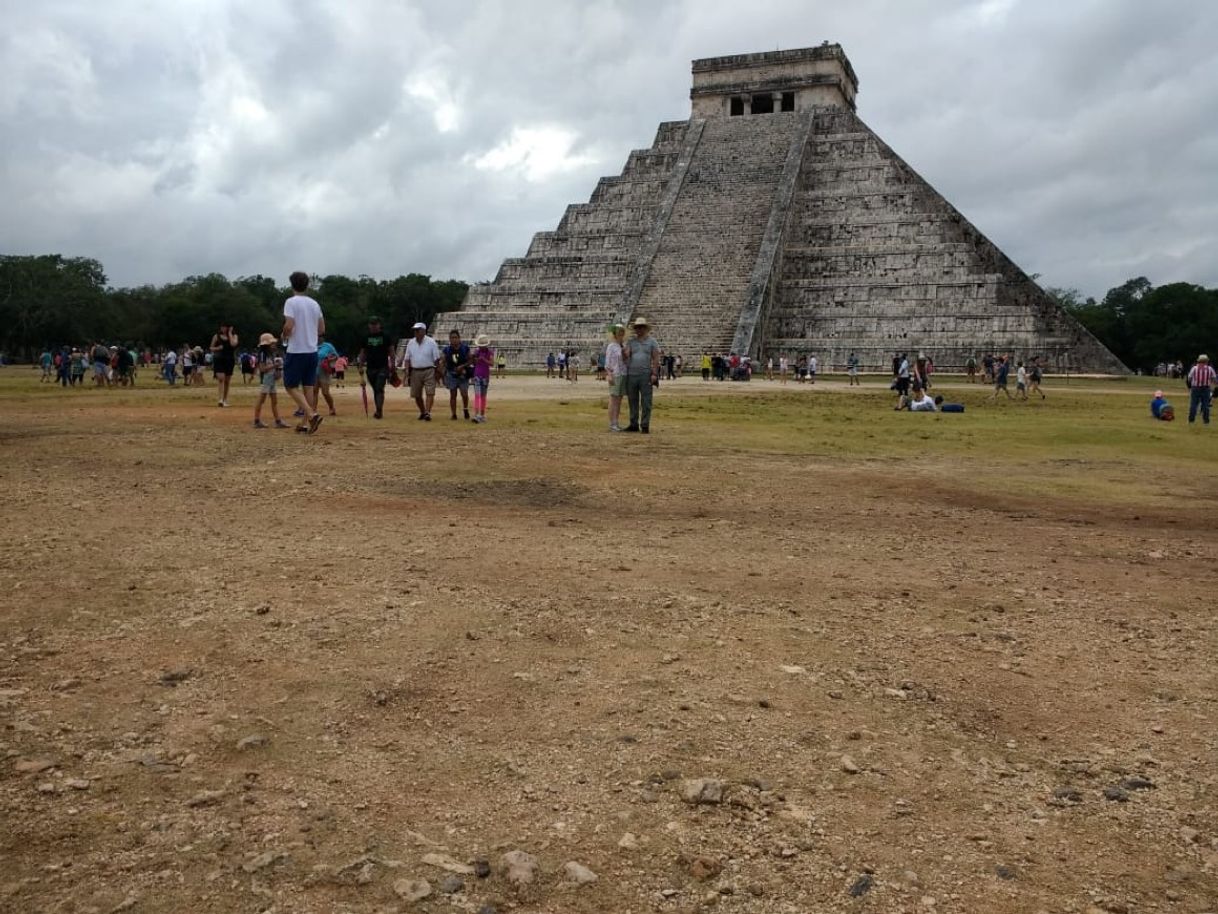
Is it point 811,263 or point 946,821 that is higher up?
point 811,263

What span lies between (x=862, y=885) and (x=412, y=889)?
985 mm

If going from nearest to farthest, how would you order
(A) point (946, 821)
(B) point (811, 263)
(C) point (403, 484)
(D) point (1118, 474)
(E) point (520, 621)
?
1. (A) point (946, 821)
2. (E) point (520, 621)
3. (C) point (403, 484)
4. (D) point (1118, 474)
5. (B) point (811, 263)

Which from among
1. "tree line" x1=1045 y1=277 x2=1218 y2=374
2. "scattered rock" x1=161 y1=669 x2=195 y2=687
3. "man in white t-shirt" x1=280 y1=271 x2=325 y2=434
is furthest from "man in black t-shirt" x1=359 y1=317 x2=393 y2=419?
"tree line" x1=1045 y1=277 x2=1218 y2=374

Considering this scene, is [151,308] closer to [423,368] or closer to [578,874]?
[423,368]

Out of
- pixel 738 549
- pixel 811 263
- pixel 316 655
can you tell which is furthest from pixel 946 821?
pixel 811 263

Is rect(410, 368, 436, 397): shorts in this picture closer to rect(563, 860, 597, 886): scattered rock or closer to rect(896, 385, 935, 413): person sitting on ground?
rect(896, 385, 935, 413): person sitting on ground

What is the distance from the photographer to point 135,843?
7.41 ft

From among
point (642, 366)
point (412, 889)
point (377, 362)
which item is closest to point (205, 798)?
point (412, 889)

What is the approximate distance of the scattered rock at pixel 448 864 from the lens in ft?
7.21

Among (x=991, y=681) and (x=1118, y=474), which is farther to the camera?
(x=1118, y=474)

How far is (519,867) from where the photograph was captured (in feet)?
7.27

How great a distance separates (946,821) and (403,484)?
5432 mm

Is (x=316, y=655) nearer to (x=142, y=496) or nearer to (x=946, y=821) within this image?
(x=946, y=821)

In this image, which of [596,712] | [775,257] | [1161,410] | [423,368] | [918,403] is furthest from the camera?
[775,257]
